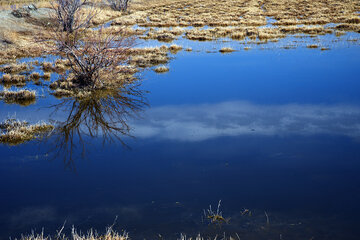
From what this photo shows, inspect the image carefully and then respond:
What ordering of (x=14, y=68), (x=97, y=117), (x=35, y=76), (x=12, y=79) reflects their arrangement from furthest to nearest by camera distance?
(x=14, y=68) < (x=35, y=76) < (x=12, y=79) < (x=97, y=117)

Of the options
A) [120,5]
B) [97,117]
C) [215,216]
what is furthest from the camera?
[120,5]

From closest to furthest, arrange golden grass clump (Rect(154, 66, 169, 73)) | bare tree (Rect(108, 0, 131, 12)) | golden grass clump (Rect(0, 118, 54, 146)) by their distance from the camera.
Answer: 1. golden grass clump (Rect(0, 118, 54, 146))
2. golden grass clump (Rect(154, 66, 169, 73))
3. bare tree (Rect(108, 0, 131, 12))

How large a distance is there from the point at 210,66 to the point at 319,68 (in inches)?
184

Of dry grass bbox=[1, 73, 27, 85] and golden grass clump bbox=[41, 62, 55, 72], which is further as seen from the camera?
golden grass clump bbox=[41, 62, 55, 72]

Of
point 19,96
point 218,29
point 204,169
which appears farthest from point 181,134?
point 218,29

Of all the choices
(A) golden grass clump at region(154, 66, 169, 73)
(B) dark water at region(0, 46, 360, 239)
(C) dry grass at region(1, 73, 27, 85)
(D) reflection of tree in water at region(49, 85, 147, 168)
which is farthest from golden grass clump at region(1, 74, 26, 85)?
(A) golden grass clump at region(154, 66, 169, 73)

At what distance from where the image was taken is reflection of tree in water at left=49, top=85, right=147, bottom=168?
9573mm

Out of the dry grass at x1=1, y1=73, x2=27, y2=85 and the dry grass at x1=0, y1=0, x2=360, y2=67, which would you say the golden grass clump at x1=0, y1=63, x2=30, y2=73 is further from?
the dry grass at x1=1, y1=73, x2=27, y2=85

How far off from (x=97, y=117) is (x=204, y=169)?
4465 millimetres

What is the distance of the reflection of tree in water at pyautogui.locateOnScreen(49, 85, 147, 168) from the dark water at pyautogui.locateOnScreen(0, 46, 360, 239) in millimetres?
119

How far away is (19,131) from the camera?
9.85m

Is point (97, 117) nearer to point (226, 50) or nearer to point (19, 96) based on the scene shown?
point (19, 96)

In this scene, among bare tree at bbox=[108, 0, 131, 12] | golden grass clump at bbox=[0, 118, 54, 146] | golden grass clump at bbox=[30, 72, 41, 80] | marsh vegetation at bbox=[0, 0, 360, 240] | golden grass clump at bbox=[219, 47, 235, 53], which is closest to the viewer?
marsh vegetation at bbox=[0, 0, 360, 240]

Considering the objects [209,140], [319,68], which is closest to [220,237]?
[209,140]
